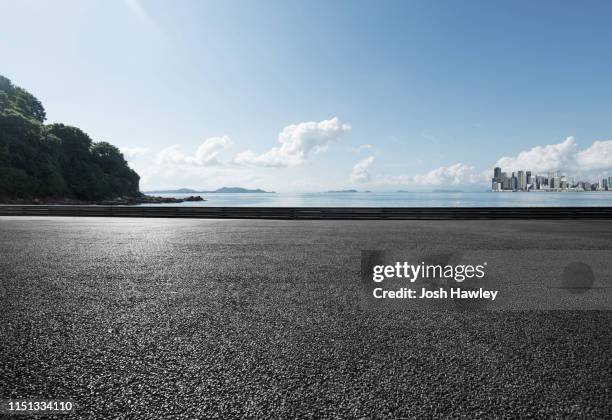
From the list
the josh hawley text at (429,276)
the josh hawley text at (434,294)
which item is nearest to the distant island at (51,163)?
the josh hawley text at (429,276)

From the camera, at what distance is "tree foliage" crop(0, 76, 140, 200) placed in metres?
54.0

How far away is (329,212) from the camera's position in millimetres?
21172

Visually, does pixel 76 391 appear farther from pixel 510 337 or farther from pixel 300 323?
pixel 510 337

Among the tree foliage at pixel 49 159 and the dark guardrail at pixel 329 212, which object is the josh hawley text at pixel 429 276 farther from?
the tree foliage at pixel 49 159

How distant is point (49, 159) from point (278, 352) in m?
73.9

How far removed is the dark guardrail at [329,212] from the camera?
2034 cm

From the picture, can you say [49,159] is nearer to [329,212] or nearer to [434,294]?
[329,212]

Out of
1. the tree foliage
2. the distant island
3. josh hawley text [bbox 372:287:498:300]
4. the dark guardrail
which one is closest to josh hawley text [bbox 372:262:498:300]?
josh hawley text [bbox 372:287:498:300]

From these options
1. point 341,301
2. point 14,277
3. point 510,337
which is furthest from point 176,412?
point 14,277

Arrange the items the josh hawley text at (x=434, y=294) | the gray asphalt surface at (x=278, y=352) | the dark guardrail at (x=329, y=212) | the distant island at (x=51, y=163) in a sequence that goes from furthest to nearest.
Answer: the distant island at (x=51, y=163) < the dark guardrail at (x=329, y=212) < the josh hawley text at (x=434, y=294) < the gray asphalt surface at (x=278, y=352)

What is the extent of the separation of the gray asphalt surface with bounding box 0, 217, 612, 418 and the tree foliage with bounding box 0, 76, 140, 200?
6266cm

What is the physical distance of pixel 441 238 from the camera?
38.3ft

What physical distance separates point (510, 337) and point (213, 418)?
9.90 feet

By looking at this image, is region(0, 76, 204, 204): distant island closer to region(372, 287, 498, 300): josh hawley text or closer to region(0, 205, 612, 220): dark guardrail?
region(0, 205, 612, 220): dark guardrail
